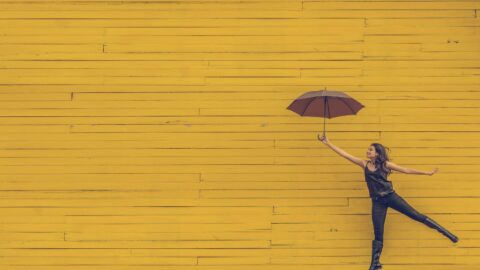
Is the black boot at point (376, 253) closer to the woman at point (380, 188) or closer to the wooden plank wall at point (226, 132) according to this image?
the woman at point (380, 188)

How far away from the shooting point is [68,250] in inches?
414

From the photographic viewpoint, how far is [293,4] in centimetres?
1070

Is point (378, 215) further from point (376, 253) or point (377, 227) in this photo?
point (376, 253)

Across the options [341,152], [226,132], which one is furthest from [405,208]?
[226,132]

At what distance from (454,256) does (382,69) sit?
289 cm

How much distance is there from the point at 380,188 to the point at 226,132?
7.67 feet

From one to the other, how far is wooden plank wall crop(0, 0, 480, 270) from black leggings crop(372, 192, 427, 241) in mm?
455

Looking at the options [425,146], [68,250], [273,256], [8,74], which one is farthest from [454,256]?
[8,74]

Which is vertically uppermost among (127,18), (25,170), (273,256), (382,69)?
(127,18)

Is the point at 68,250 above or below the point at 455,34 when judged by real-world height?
below

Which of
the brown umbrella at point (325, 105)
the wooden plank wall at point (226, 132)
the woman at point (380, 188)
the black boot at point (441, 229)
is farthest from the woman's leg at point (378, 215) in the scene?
the brown umbrella at point (325, 105)

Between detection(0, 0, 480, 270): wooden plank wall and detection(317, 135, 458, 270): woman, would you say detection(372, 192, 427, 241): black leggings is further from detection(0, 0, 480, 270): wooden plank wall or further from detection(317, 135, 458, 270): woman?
detection(0, 0, 480, 270): wooden plank wall

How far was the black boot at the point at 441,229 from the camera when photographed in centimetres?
996

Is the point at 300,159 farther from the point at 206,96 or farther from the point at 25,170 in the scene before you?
the point at 25,170
